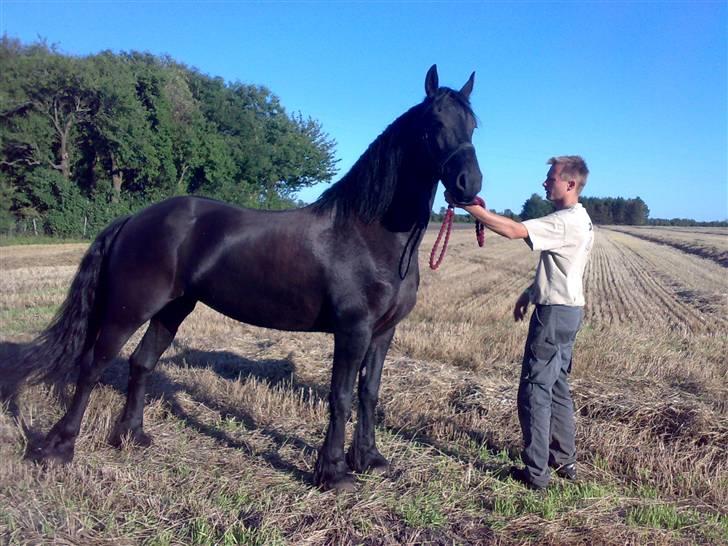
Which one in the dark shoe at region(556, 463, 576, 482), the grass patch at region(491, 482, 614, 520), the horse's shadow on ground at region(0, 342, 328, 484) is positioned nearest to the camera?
the grass patch at region(491, 482, 614, 520)

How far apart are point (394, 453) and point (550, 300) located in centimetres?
176

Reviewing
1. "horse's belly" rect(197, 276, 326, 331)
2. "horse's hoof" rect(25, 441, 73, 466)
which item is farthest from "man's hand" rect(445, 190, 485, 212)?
"horse's hoof" rect(25, 441, 73, 466)

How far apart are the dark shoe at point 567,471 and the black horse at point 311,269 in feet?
4.47

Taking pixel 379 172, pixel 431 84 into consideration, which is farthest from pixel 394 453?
pixel 431 84

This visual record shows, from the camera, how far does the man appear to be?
3.83 metres

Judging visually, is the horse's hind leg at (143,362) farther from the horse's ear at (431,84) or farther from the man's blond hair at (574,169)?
the man's blond hair at (574,169)

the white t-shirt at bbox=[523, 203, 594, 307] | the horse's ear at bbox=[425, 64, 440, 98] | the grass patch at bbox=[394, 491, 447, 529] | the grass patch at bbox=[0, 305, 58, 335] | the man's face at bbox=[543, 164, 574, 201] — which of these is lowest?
the grass patch at bbox=[0, 305, 58, 335]

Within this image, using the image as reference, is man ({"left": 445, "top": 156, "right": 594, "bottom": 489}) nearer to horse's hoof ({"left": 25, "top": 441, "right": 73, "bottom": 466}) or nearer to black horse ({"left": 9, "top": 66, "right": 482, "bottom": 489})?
black horse ({"left": 9, "top": 66, "right": 482, "bottom": 489})

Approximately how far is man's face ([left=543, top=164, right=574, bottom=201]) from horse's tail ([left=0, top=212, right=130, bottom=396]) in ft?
11.6

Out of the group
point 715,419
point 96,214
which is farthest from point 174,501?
point 96,214

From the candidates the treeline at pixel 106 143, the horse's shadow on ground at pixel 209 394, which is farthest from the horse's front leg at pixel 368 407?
the treeline at pixel 106 143

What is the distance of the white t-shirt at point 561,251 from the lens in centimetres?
381

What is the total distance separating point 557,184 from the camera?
4.01 meters

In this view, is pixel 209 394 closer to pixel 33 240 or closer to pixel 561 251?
pixel 561 251
